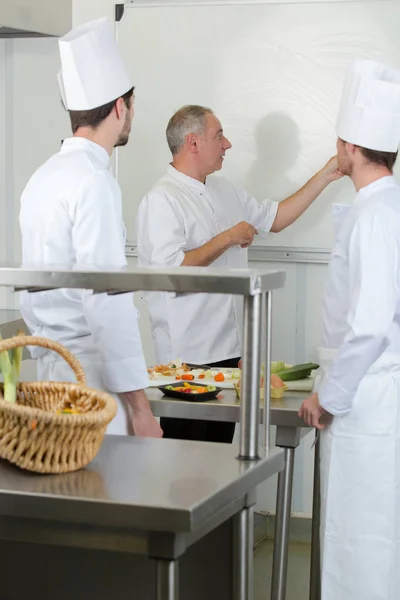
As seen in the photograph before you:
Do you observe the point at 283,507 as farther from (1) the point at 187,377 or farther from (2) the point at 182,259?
(2) the point at 182,259

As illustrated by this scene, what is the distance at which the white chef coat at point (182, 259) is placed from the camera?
3.26 metres

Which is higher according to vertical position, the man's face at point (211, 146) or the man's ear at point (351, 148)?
the man's face at point (211, 146)

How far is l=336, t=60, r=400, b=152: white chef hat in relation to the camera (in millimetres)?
2359

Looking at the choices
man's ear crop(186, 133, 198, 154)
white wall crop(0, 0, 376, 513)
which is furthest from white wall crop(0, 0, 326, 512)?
man's ear crop(186, 133, 198, 154)

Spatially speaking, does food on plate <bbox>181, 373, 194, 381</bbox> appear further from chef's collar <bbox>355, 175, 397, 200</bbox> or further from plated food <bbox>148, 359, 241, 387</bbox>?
chef's collar <bbox>355, 175, 397, 200</bbox>

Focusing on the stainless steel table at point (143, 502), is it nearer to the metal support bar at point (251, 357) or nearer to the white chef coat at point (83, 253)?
the metal support bar at point (251, 357)

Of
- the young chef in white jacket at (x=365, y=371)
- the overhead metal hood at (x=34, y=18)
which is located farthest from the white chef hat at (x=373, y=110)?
the overhead metal hood at (x=34, y=18)

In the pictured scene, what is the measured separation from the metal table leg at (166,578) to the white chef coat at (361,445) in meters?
0.93

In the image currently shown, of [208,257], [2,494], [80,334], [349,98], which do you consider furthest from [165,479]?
[208,257]

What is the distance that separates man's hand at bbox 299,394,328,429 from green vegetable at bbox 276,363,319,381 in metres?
0.28

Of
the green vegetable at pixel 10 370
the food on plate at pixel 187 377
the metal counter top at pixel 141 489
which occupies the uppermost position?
the green vegetable at pixel 10 370

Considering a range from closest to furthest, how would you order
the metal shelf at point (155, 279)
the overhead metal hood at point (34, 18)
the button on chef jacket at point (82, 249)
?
the metal shelf at point (155, 279) → the button on chef jacket at point (82, 249) → the overhead metal hood at point (34, 18)

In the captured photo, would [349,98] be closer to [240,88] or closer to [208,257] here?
[208,257]

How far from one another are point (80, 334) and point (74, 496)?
0.71 metres
